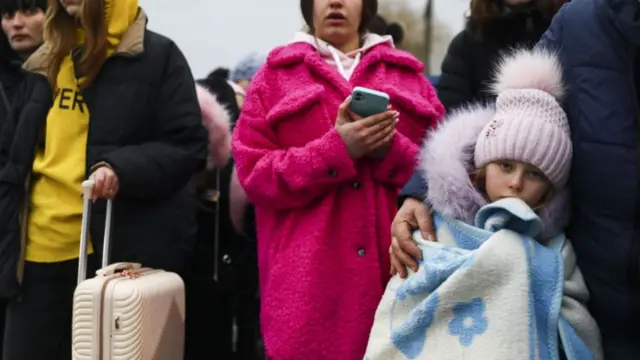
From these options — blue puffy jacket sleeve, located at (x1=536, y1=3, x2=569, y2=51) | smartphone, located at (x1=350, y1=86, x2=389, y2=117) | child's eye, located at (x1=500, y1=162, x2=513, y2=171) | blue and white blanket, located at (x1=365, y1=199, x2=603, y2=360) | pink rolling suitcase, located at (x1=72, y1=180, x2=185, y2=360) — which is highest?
blue puffy jacket sleeve, located at (x1=536, y1=3, x2=569, y2=51)

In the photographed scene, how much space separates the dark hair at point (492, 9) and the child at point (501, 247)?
70 centimetres

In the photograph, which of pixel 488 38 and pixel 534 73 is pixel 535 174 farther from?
pixel 488 38

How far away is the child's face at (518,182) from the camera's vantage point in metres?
1.72

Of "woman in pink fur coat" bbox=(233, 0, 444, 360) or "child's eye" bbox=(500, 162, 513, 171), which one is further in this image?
"woman in pink fur coat" bbox=(233, 0, 444, 360)

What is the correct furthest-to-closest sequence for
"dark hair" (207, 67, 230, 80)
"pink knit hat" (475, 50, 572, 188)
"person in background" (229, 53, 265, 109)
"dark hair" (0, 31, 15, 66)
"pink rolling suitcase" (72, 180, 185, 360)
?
1. "person in background" (229, 53, 265, 109)
2. "dark hair" (207, 67, 230, 80)
3. "dark hair" (0, 31, 15, 66)
4. "pink rolling suitcase" (72, 180, 185, 360)
5. "pink knit hat" (475, 50, 572, 188)

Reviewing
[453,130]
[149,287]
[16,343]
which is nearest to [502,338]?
[453,130]

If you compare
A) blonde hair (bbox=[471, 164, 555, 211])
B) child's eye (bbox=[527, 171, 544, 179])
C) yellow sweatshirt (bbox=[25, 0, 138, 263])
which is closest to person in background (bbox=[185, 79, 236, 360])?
yellow sweatshirt (bbox=[25, 0, 138, 263])

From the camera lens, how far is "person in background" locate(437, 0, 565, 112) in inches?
98.7

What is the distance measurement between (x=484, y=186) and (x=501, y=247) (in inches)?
7.7

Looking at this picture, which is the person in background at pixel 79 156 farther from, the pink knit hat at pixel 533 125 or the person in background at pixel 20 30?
the pink knit hat at pixel 533 125

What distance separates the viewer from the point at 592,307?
1663 mm

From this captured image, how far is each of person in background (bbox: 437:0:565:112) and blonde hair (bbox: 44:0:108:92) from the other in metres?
0.99

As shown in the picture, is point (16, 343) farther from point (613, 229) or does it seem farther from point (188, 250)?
point (613, 229)

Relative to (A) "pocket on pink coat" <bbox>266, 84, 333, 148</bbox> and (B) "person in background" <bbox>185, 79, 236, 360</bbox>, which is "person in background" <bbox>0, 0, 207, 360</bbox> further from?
(A) "pocket on pink coat" <bbox>266, 84, 333, 148</bbox>
